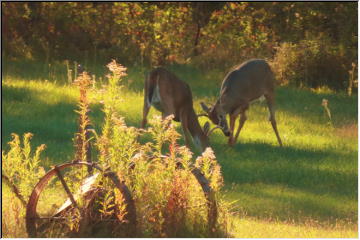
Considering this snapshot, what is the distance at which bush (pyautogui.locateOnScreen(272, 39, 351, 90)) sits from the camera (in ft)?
68.3

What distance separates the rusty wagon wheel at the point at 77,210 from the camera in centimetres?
662

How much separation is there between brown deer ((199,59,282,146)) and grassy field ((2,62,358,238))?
1.19 feet

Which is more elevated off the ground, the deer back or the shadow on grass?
the deer back

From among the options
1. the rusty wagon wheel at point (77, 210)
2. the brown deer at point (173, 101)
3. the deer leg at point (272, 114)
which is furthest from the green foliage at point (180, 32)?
the rusty wagon wheel at point (77, 210)

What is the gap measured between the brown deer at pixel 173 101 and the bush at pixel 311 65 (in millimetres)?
7347

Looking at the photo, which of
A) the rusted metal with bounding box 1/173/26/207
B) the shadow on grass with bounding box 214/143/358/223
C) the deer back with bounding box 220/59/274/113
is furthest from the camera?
the deer back with bounding box 220/59/274/113

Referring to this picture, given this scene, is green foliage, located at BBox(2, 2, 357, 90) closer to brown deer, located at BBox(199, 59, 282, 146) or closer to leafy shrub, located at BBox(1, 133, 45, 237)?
brown deer, located at BBox(199, 59, 282, 146)

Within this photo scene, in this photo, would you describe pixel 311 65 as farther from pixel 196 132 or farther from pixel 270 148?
pixel 196 132

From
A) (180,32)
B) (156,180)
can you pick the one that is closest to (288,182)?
Answer: (156,180)

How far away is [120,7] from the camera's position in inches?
991

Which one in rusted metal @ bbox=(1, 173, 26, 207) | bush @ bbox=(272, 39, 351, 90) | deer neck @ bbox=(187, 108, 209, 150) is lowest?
rusted metal @ bbox=(1, 173, 26, 207)

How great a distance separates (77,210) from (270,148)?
24.5 ft

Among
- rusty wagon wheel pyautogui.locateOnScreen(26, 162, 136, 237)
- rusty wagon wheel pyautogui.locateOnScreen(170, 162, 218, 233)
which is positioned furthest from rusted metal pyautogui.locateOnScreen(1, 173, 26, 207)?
rusty wagon wheel pyautogui.locateOnScreen(170, 162, 218, 233)

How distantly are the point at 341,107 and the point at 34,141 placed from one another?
729 centimetres
